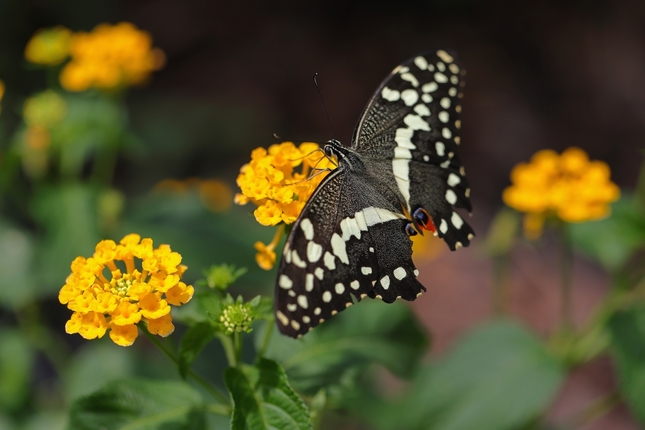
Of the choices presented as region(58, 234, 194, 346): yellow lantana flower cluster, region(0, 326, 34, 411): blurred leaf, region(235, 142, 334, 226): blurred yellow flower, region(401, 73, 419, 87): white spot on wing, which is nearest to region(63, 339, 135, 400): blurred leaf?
region(0, 326, 34, 411): blurred leaf

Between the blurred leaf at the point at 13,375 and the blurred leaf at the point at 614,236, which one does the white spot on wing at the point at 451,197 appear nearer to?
the blurred leaf at the point at 614,236

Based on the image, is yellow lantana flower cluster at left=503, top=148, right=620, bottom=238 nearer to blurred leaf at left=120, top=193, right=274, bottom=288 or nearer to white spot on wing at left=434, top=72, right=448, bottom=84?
white spot on wing at left=434, top=72, right=448, bottom=84

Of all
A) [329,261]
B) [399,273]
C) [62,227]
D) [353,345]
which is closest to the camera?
[329,261]

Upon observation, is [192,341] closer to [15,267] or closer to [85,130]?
[85,130]

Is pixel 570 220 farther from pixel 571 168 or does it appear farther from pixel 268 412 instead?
pixel 268 412

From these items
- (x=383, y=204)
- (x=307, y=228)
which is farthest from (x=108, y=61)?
(x=307, y=228)

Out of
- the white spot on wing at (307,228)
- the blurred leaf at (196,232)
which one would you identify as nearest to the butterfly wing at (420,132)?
the white spot on wing at (307,228)
